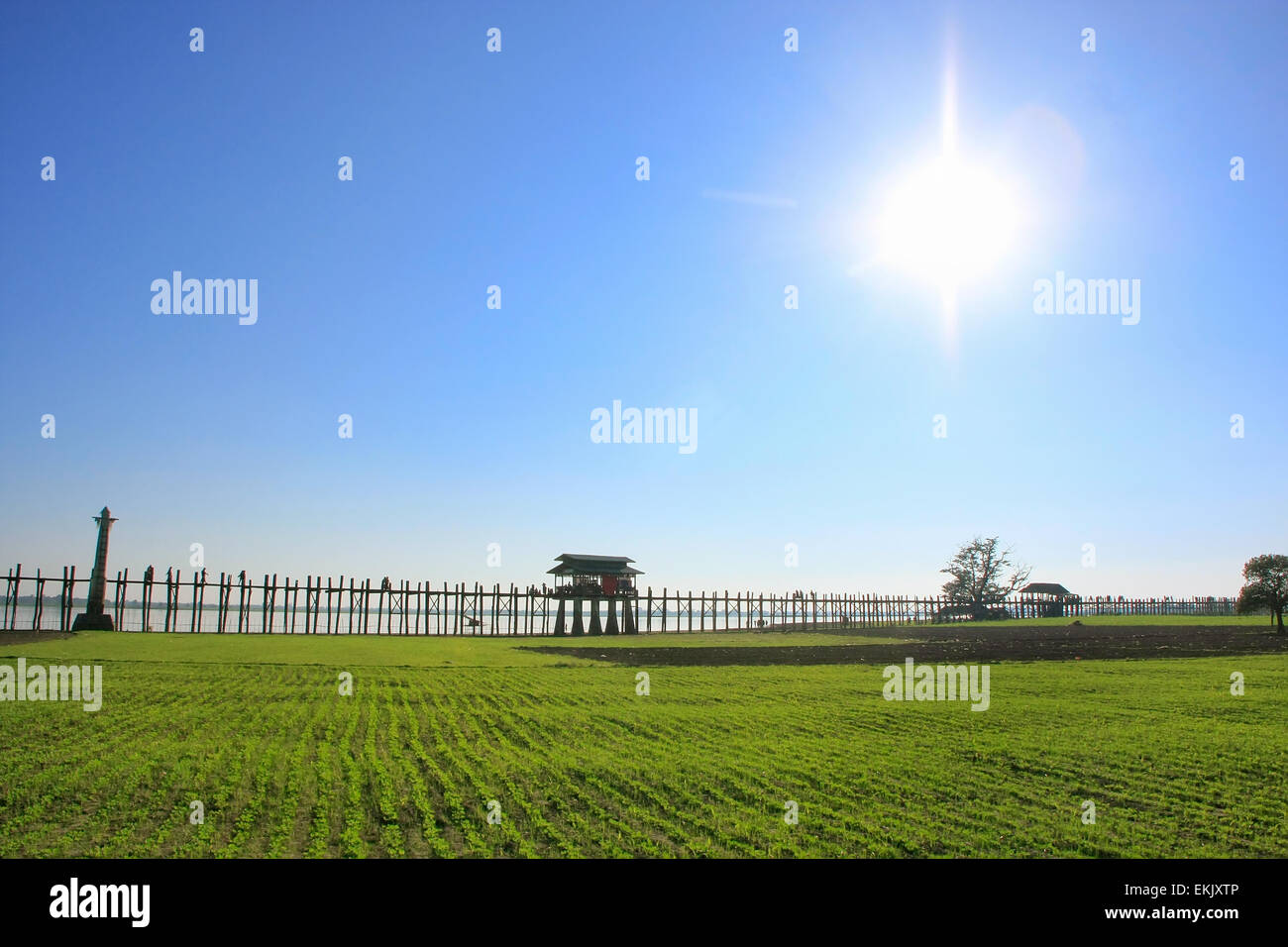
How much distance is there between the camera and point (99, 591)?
148 feet

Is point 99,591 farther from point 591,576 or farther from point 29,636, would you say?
point 591,576

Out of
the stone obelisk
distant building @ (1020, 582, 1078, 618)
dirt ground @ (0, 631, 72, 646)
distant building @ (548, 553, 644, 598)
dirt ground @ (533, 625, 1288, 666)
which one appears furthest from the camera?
distant building @ (1020, 582, 1078, 618)

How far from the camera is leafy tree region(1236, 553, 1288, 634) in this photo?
44.8 meters

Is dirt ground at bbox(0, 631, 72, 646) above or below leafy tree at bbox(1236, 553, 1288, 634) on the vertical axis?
below

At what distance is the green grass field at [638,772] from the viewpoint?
28.4ft

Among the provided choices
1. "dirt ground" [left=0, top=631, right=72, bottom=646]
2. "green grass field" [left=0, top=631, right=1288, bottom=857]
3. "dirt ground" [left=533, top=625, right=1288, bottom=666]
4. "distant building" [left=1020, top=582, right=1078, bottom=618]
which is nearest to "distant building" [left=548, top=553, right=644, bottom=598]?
"dirt ground" [left=533, top=625, right=1288, bottom=666]

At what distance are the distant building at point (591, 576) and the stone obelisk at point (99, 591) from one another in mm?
29275

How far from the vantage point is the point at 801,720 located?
16.1m

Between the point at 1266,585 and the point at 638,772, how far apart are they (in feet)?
162

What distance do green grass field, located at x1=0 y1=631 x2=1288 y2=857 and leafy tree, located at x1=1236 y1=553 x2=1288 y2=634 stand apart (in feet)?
105

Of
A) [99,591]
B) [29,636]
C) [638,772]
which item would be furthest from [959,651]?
[99,591]

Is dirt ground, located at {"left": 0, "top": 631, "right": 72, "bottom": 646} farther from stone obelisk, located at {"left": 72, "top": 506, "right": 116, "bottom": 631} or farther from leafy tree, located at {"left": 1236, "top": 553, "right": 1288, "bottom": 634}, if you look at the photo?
leafy tree, located at {"left": 1236, "top": 553, "right": 1288, "bottom": 634}
